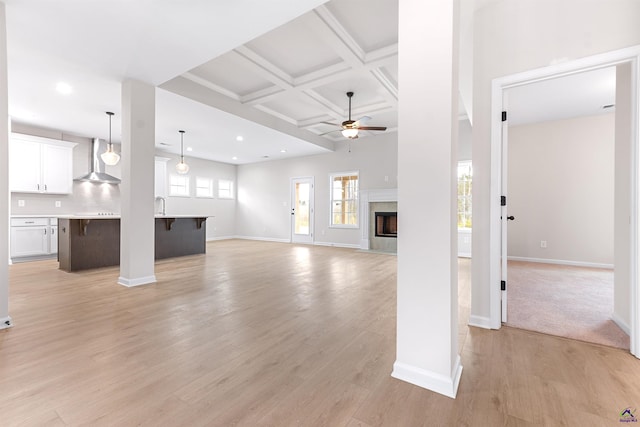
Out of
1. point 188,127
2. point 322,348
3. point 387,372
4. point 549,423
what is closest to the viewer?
point 549,423

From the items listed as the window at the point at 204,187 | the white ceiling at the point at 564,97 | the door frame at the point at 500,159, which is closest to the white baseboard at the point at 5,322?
the door frame at the point at 500,159

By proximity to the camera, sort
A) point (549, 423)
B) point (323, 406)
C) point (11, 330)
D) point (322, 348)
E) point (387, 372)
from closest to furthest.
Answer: point (549, 423) → point (323, 406) → point (387, 372) → point (322, 348) → point (11, 330)

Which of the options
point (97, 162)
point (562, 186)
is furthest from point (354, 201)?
point (97, 162)

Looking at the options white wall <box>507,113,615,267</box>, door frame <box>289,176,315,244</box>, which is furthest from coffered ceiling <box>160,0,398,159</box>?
white wall <box>507,113,615,267</box>

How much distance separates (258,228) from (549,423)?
29.0 ft

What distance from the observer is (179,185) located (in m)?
8.29

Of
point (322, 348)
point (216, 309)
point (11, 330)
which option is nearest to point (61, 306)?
point (11, 330)

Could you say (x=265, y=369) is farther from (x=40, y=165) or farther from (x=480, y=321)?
(x=40, y=165)

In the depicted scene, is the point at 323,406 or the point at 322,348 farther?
the point at 322,348

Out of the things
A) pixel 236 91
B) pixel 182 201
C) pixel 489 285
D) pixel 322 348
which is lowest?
pixel 322 348

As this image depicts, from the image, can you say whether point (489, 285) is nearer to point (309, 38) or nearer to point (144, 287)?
point (309, 38)

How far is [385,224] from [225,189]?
5.85 meters

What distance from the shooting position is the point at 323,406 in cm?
135

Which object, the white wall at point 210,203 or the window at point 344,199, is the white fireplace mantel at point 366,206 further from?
the white wall at point 210,203
